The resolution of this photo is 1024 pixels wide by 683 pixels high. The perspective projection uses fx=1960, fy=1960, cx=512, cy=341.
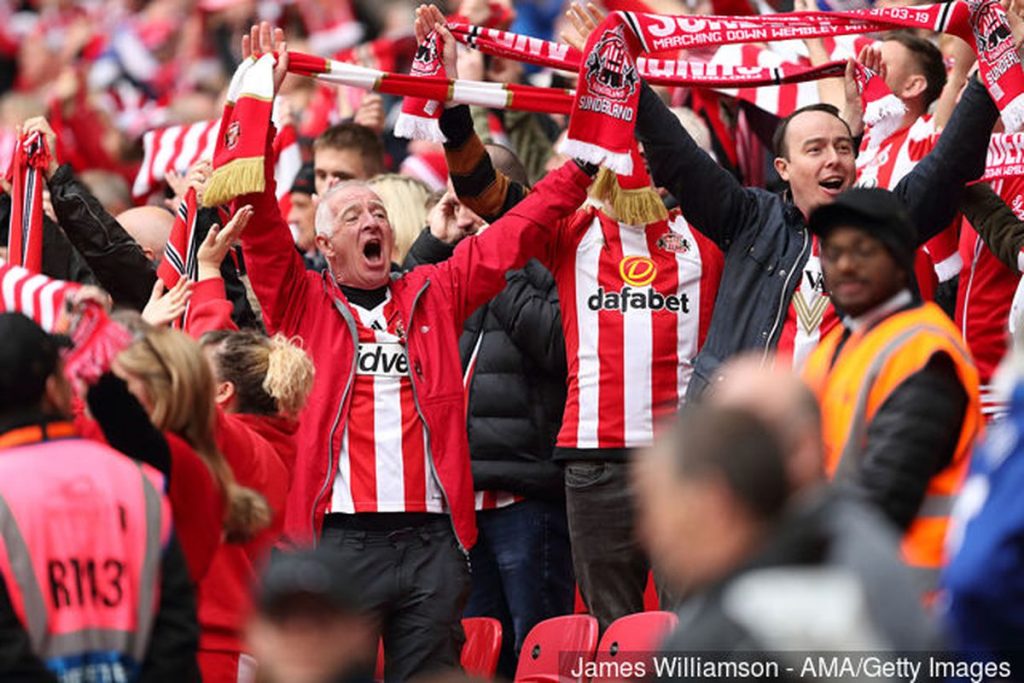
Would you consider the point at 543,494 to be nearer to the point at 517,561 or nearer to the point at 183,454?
the point at 517,561

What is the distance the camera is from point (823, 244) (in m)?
5.20

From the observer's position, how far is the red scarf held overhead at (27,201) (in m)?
7.73

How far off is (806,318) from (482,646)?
1.86m

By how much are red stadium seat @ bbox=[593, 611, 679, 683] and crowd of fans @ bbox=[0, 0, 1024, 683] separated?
0.14 metres

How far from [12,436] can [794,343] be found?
9.71 feet

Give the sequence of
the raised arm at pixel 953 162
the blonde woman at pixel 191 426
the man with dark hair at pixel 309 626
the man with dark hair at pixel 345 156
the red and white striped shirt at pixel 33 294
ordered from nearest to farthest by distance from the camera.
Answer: the man with dark hair at pixel 309 626 < the blonde woman at pixel 191 426 < the red and white striped shirt at pixel 33 294 < the raised arm at pixel 953 162 < the man with dark hair at pixel 345 156

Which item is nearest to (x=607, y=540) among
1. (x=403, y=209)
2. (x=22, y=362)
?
(x=403, y=209)

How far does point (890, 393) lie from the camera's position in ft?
16.1

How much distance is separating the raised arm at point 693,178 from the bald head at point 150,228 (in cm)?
260

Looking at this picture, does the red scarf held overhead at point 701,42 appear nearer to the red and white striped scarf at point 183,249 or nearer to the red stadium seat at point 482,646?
the red and white striped scarf at point 183,249

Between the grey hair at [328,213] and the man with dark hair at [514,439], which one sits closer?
the grey hair at [328,213]

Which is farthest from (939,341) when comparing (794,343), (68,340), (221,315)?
(221,315)

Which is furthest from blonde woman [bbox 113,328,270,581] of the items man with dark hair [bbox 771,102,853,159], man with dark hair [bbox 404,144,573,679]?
man with dark hair [bbox 771,102,853,159]

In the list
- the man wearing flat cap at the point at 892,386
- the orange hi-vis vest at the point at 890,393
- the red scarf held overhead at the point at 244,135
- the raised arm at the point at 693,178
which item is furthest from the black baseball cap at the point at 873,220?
the red scarf held overhead at the point at 244,135
